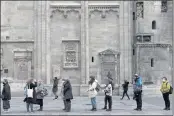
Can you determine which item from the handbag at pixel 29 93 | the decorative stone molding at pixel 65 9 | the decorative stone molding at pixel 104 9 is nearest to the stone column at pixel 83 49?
the decorative stone molding at pixel 65 9

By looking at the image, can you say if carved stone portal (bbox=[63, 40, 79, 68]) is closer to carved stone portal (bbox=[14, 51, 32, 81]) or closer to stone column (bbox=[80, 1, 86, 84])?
A: stone column (bbox=[80, 1, 86, 84])

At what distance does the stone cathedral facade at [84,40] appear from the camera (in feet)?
114

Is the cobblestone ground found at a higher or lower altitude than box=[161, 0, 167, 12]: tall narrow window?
lower

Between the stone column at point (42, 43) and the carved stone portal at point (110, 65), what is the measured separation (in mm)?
4702

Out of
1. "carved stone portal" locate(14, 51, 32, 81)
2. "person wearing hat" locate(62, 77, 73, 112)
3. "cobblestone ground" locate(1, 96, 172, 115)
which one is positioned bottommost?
"cobblestone ground" locate(1, 96, 172, 115)

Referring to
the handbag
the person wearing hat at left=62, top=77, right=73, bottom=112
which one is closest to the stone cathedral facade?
the person wearing hat at left=62, top=77, right=73, bottom=112

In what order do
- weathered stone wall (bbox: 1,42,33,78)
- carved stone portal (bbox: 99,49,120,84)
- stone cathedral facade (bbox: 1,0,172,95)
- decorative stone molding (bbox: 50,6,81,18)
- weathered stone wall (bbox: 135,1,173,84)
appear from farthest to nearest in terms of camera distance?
carved stone portal (bbox: 99,49,120,84), decorative stone molding (bbox: 50,6,81,18), weathered stone wall (bbox: 1,42,33,78), stone cathedral facade (bbox: 1,0,172,95), weathered stone wall (bbox: 135,1,173,84)

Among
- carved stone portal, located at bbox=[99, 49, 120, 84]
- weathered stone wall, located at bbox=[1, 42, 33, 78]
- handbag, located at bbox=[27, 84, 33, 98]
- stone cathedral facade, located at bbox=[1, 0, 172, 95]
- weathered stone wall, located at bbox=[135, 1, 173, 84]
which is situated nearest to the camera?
handbag, located at bbox=[27, 84, 33, 98]

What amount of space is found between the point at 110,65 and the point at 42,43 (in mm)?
6203

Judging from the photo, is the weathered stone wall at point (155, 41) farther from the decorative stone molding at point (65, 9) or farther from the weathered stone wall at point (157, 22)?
the decorative stone molding at point (65, 9)

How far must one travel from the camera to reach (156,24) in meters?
35.0

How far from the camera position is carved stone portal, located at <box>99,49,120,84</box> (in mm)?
35125

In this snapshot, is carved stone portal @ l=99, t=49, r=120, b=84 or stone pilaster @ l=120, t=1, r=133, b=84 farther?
carved stone portal @ l=99, t=49, r=120, b=84

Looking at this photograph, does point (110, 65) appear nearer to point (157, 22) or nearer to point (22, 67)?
point (157, 22)
